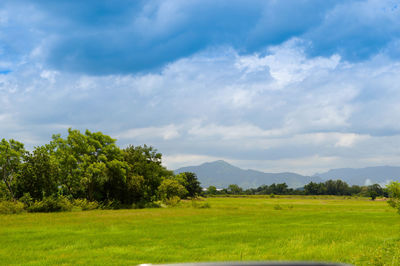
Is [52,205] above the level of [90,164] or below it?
below

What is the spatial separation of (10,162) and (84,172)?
1220 cm

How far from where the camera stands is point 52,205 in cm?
4616

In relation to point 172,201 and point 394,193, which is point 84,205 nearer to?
point 172,201

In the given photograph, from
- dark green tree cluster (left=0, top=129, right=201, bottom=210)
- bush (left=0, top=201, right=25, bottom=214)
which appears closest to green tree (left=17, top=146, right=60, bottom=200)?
dark green tree cluster (left=0, top=129, right=201, bottom=210)

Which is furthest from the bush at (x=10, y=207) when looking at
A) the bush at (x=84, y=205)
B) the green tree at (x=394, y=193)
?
the green tree at (x=394, y=193)

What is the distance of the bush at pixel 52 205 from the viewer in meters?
44.6

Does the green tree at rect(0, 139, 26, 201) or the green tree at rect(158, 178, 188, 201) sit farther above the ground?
the green tree at rect(0, 139, 26, 201)

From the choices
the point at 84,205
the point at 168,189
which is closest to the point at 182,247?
the point at 84,205

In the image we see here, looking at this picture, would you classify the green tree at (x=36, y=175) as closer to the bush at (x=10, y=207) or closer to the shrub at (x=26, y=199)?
the shrub at (x=26, y=199)

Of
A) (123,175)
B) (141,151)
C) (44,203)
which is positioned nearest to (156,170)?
(141,151)

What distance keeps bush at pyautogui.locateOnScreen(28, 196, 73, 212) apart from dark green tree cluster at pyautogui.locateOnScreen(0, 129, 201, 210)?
150cm

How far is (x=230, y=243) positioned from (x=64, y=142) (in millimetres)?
47719

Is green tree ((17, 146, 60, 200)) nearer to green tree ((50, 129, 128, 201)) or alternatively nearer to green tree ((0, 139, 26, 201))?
green tree ((0, 139, 26, 201))

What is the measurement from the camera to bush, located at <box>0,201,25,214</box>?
40438mm
